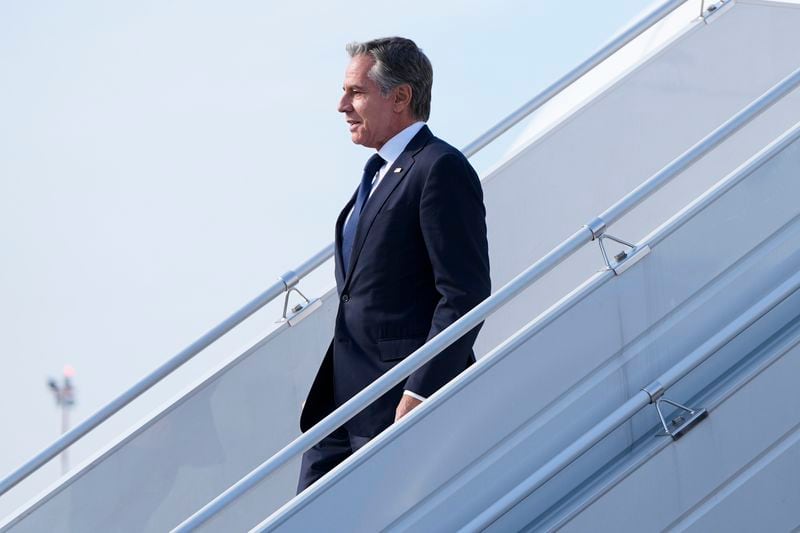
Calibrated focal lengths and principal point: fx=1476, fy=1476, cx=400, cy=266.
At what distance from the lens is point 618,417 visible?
129 inches

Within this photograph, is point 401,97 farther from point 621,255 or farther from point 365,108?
point 621,255

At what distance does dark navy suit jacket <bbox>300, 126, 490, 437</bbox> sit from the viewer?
3.27 meters

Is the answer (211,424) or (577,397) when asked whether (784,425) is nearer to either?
(577,397)

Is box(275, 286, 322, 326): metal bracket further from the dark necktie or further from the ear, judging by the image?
the ear

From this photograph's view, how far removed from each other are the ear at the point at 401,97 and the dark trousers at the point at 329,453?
0.77 m

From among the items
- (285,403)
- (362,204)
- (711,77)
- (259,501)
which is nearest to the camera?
(362,204)

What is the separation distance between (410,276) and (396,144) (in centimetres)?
34

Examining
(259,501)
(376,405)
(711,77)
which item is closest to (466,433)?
(376,405)

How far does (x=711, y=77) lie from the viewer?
17.6ft

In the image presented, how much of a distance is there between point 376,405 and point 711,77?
8.21ft

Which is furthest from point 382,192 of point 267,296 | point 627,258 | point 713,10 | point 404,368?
point 713,10

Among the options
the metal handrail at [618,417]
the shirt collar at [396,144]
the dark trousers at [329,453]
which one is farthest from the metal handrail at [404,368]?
the shirt collar at [396,144]

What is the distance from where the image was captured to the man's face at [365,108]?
3492 millimetres

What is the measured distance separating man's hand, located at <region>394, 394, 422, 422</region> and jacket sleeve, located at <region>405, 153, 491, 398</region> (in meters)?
0.02
